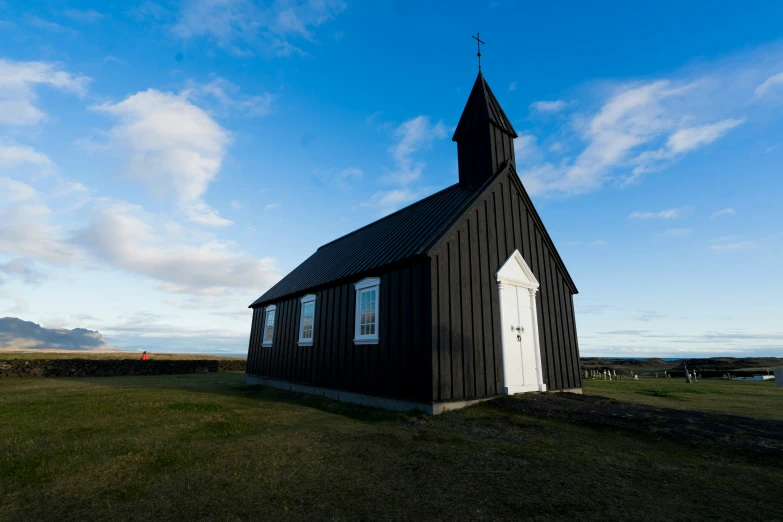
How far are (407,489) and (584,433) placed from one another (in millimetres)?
4284

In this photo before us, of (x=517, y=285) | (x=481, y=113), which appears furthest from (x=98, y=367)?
(x=481, y=113)

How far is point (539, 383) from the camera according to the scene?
38.9 ft

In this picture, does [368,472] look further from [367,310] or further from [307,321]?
[307,321]

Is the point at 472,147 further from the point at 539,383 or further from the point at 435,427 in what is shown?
the point at 435,427

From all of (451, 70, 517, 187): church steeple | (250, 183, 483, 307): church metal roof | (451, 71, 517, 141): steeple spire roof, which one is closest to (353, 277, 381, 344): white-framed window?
(250, 183, 483, 307): church metal roof

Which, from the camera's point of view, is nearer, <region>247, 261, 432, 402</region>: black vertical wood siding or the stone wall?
<region>247, 261, 432, 402</region>: black vertical wood siding

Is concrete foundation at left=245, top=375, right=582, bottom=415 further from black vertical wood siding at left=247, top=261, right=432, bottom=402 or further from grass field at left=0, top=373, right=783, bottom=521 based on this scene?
grass field at left=0, top=373, right=783, bottom=521

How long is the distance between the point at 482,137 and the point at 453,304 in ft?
22.7

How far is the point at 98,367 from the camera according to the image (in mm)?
23531

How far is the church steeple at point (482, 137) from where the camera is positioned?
A: 1366 centimetres

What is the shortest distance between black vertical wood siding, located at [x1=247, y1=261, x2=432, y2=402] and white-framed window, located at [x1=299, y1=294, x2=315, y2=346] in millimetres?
282

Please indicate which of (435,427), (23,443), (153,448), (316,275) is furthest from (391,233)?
(23,443)

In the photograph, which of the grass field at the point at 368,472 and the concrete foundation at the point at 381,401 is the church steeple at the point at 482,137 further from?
the grass field at the point at 368,472

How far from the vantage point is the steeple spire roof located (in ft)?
45.7
